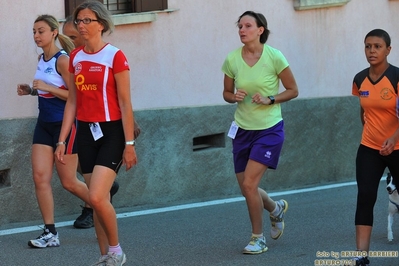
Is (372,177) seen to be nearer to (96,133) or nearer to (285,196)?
Answer: (96,133)

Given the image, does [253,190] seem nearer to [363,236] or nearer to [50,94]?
[363,236]

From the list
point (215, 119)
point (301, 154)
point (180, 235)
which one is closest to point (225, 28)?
point (215, 119)

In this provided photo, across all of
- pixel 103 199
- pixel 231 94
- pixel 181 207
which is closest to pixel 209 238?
pixel 231 94

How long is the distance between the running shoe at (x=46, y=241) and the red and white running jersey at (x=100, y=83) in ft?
5.30

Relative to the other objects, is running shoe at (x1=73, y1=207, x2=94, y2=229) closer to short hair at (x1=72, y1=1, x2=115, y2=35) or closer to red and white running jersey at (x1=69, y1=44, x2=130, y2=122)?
red and white running jersey at (x1=69, y1=44, x2=130, y2=122)

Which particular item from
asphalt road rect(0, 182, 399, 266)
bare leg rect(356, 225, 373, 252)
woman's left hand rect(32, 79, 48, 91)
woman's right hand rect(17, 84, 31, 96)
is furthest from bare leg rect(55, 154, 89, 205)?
bare leg rect(356, 225, 373, 252)

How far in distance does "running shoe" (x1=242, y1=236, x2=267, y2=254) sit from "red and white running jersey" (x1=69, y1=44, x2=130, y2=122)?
175cm

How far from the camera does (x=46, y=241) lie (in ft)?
24.0

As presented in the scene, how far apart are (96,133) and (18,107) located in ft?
9.18

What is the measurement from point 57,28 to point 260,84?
183 cm

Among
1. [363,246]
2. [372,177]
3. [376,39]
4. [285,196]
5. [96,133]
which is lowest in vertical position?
[285,196]

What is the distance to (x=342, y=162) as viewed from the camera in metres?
11.6

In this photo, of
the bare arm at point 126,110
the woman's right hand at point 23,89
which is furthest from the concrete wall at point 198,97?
the bare arm at point 126,110

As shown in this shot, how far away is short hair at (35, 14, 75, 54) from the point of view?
7390mm
